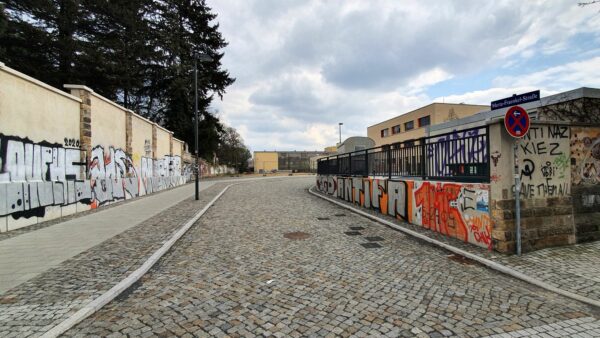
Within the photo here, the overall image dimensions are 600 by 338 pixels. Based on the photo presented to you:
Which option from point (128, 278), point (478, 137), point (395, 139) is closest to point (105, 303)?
point (128, 278)

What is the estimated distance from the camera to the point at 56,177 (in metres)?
10.3

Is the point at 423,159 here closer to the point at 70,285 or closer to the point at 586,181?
the point at 586,181

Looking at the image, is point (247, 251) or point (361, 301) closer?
point (361, 301)

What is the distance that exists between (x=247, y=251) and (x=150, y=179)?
16250 mm

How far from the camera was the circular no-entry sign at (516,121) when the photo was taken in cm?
560

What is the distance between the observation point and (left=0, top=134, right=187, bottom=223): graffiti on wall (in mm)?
8211

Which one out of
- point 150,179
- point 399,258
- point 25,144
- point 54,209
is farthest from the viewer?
point 150,179

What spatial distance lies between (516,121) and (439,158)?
239 cm

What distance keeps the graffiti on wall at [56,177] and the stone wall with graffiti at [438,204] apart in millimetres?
10706

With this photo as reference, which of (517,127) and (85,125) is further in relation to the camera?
(85,125)

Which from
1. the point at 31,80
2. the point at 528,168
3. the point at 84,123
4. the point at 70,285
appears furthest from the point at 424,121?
the point at 70,285

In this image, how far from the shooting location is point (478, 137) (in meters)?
6.64

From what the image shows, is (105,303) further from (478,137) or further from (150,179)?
(150,179)

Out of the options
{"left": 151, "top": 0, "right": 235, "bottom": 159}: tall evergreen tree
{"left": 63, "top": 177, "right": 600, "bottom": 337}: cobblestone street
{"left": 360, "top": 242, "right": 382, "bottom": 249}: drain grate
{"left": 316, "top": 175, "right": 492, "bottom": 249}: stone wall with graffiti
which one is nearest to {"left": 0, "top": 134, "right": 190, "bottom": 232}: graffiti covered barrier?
{"left": 63, "top": 177, "right": 600, "bottom": 337}: cobblestone street
